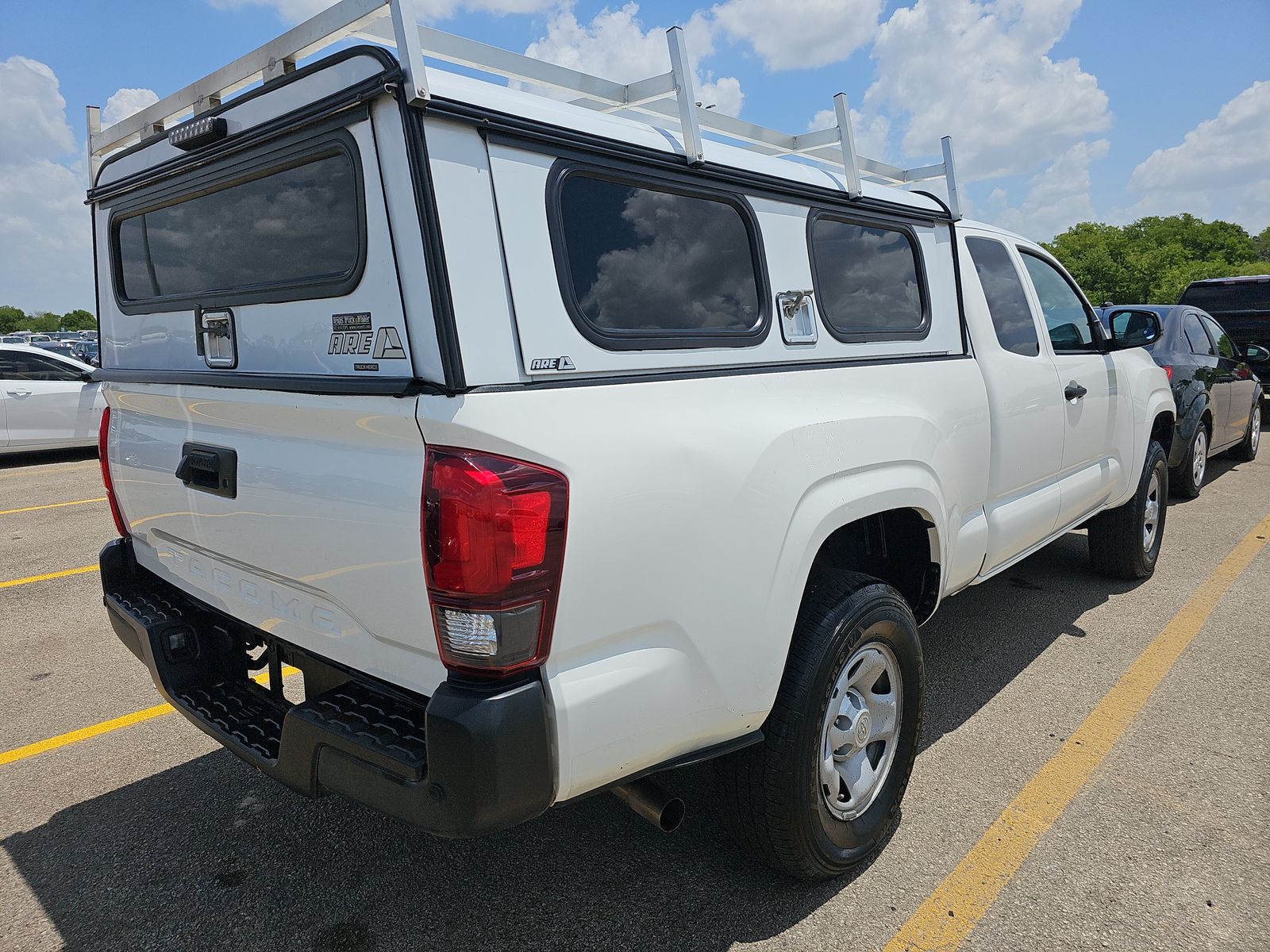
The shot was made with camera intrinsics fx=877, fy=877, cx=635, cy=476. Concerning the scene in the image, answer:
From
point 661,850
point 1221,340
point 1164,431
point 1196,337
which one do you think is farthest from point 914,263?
point 1221,340

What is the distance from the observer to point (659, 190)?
7.63ft

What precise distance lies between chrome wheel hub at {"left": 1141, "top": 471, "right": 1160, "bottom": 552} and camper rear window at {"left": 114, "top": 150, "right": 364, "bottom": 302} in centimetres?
494

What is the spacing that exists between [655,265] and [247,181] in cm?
115

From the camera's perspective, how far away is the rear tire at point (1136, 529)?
17.0ft

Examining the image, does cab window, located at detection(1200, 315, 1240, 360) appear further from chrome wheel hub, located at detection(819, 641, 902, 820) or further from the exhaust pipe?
the exhaust pipe

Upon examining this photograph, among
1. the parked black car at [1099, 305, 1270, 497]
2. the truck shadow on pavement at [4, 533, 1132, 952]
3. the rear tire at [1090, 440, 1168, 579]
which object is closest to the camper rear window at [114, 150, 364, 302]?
the truck shadow on pavement at [4, 533, 1132, 952]

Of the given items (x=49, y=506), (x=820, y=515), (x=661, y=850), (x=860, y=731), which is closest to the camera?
(x=820, y=515)

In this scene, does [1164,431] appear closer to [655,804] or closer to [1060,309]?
[1060,309]

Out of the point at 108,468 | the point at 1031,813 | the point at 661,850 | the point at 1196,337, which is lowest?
the point at 1031,813

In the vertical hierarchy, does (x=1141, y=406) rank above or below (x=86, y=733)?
above

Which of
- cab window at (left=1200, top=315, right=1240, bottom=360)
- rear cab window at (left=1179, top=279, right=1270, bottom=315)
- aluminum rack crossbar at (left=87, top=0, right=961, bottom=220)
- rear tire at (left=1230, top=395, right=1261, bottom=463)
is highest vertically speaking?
aluminum rack crossbar at (left=87, top=0, right=961, bottom=220)

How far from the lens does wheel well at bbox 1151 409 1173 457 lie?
17.9 feet

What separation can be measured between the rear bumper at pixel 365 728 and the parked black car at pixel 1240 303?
41.7ft

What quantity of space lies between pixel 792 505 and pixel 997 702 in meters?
2.15
